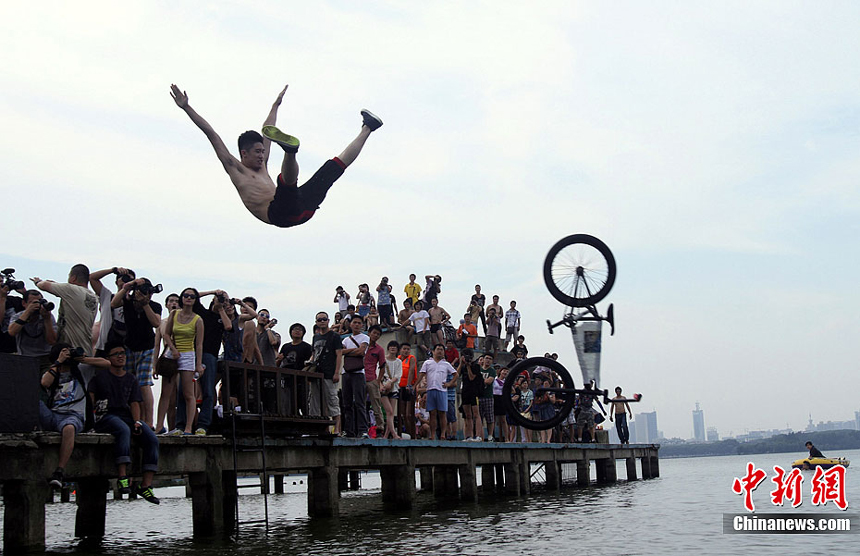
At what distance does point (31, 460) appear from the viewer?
35.1 ft

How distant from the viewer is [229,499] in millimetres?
15125

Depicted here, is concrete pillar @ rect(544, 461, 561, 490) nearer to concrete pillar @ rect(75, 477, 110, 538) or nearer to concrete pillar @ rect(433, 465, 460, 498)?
concrete pillar @ rect(433, 465, 460, 498)

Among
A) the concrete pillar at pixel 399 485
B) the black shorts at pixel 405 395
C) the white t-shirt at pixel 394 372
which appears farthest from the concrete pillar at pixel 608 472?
the white t-shirt at pixel 394 372

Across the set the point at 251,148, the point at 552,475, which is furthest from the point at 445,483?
the point at 251,148

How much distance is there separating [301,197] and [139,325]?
348 cm

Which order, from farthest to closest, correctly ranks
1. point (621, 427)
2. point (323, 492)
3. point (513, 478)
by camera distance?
1. point (621, 427)
2. point (513, 478)
3. point (323, 492)

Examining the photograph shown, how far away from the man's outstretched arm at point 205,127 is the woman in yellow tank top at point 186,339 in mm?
2508

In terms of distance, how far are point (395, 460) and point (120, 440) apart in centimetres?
811

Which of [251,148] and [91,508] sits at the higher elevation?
[251,148]

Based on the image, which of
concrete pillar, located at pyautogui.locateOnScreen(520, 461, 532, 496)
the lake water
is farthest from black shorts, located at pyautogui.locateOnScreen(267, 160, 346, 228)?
Result: concrete pillar, located at pyautogui.locateOnScreen(520, 461, 532, 496)

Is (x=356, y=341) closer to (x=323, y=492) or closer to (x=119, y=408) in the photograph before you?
(x=323, y=492)

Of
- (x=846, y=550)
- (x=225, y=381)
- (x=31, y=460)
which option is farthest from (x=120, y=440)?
(x=846, y=550)

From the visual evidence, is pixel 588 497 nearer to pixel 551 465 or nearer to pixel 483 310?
pixel 551 465

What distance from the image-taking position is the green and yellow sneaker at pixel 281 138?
12.7m
